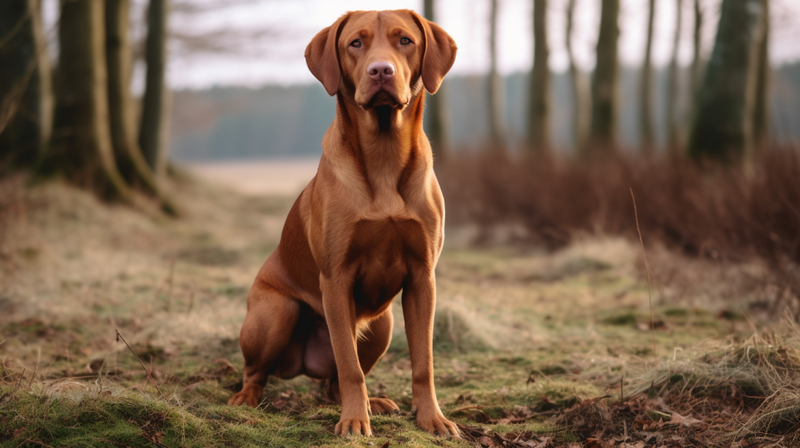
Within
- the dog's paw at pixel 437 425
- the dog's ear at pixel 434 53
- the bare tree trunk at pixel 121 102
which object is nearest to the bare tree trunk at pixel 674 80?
the bare tree trunk at pixel 121 102

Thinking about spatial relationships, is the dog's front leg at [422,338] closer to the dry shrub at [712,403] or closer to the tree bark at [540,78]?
the dry shrub at [712,403]

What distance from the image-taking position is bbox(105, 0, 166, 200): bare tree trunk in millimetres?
11133

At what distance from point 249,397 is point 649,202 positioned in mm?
5570

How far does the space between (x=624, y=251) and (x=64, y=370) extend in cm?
616

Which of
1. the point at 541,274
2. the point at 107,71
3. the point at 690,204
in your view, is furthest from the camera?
the point at 107,71

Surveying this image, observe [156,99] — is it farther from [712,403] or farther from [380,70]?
[712,403]

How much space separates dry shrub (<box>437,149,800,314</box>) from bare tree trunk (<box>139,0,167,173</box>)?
6.06 m

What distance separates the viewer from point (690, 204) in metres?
6.82

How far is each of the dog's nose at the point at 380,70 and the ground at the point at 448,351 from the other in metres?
1.41

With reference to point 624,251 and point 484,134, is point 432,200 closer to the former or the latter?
point 624,251

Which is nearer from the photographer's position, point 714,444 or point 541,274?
point 714,444

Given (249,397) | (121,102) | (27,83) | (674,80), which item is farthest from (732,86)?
(674,80)

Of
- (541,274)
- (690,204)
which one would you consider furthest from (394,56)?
(541,274)

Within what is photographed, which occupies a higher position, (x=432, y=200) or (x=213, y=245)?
(x=432, y=200)
